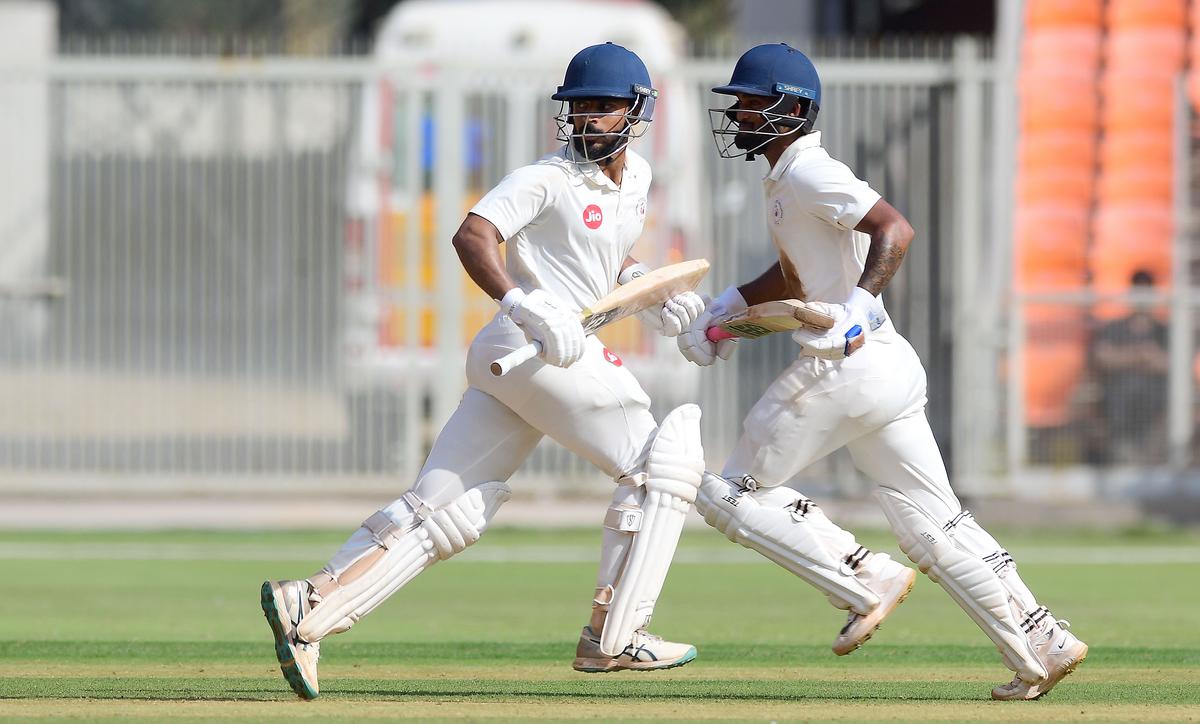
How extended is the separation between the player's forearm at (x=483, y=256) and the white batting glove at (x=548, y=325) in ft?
0.16

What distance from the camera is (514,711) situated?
5.63 metres

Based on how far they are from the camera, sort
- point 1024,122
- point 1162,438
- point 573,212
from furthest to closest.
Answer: point 1024,122 → point 1162,438 → point 573,212

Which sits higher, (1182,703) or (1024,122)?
(1024,122)

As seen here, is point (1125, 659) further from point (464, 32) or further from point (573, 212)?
point (464, 32)

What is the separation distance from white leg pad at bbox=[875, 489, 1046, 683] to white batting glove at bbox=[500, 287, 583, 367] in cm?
110

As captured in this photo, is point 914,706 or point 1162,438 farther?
point 1162,438

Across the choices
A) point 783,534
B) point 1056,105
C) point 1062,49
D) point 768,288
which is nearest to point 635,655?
point 783,534

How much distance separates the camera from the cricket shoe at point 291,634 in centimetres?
575

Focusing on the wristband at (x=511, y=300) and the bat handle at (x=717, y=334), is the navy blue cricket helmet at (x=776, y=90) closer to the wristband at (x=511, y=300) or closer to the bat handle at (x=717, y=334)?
the bat handle at (x=717, y=334)

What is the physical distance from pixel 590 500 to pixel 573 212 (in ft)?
27.0

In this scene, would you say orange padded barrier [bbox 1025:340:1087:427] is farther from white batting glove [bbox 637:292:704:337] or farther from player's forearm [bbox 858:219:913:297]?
player's forearm [bbox 858:219:913:297]

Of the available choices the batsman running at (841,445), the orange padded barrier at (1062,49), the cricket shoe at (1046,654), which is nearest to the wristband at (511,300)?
the batsman running at (841,445)

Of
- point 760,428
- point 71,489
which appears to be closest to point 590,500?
point 71,489

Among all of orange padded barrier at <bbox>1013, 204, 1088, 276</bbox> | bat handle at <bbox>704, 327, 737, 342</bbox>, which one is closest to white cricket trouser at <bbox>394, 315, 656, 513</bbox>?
bat handle at <bbox>704, 327, 737, 342</bbox>
